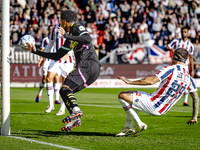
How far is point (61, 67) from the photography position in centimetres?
946

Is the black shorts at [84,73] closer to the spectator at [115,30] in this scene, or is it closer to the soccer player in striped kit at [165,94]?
the soccer player in striped kit at [165,94]

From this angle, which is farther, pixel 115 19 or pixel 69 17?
pixel 115 19

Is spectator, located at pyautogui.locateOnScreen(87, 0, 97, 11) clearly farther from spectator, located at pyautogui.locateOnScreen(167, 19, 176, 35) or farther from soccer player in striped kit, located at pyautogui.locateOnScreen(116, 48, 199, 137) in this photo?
soccer player in striped kit, located at pyautogui.locateOnScreen(116, 48, 199, 137)

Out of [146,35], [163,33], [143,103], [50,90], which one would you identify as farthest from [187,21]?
[143,103]

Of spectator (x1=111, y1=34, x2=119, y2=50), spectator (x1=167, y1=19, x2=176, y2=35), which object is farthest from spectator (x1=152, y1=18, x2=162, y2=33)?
spectator (x1=111, y1=34, x2=119, y2=50)

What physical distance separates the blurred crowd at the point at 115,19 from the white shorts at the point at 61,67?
9841 mm

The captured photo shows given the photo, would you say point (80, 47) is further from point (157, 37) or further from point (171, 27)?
point (171, 27)

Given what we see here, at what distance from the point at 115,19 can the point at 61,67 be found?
550 inches

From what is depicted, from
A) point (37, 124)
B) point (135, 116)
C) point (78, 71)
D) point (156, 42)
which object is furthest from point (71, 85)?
point (156, 42)

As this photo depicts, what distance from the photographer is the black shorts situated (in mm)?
5937

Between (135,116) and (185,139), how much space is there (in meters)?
0.86

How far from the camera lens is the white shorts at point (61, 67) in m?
9.39

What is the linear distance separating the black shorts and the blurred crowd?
13459 millimetres

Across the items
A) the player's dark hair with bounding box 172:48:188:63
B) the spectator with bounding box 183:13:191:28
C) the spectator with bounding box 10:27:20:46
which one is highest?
the spectator with bounding box 183:13:191:28
